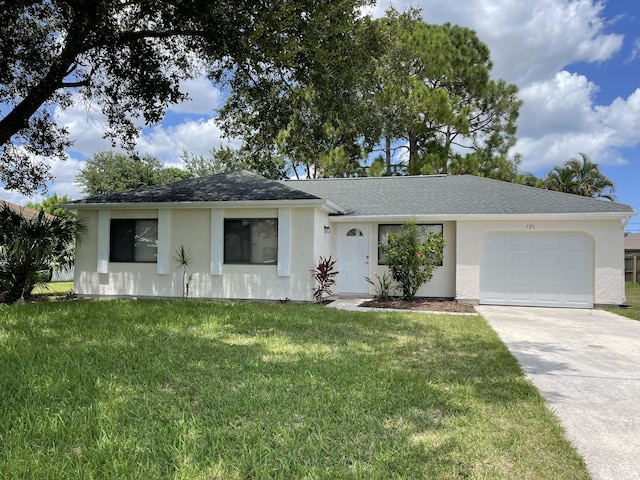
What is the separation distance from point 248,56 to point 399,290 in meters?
7.80

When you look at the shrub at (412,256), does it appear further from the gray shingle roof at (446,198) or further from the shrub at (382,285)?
the gray shingle roof at (446,198)

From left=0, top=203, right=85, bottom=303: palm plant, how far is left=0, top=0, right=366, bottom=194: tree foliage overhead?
1800 millimetres

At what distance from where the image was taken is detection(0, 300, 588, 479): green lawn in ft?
8.79

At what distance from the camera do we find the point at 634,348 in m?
6.48

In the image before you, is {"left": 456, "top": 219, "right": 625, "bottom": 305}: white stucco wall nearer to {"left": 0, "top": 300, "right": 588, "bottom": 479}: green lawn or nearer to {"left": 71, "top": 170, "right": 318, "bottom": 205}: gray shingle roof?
{"left": 71, "top": 170, "right": 318, "bottom": 205}: gray shingle roof

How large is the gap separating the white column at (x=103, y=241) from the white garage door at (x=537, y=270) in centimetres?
1126

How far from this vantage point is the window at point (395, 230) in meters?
12.7

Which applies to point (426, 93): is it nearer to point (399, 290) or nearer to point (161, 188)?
point (399, 290)

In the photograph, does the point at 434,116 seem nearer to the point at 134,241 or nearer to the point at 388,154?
the point at 388,154

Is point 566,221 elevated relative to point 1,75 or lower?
lower

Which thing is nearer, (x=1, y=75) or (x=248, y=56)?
(x=248, y=56)

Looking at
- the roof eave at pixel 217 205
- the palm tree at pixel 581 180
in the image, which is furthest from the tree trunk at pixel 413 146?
the roof eave at pixel 217 205

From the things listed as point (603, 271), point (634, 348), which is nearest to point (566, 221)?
point (603, 271)

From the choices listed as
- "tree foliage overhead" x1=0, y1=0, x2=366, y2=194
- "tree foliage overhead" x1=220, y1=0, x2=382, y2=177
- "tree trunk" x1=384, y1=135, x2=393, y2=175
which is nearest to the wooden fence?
"tree trunk" x1=384, y1=135, x2=393, y2=175
